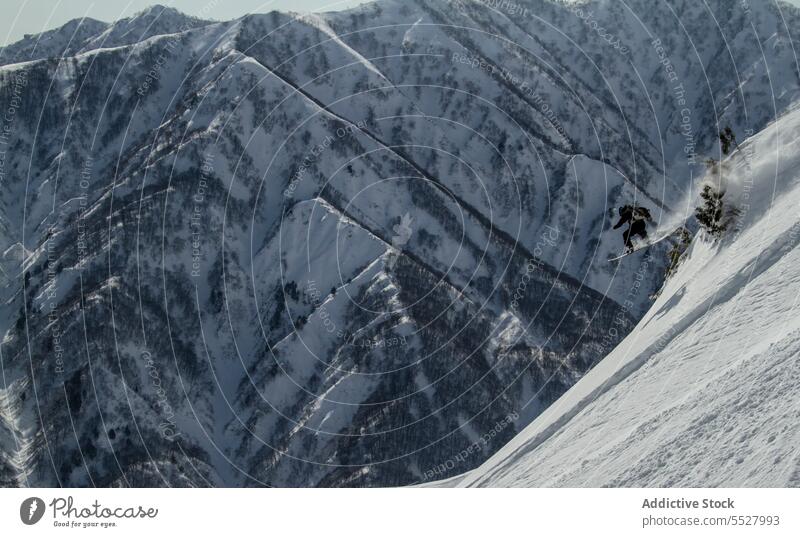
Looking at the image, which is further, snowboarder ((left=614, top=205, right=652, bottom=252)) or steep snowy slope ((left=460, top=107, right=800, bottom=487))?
snowboarder ((left=614, top=205, right=652, bottom=252))

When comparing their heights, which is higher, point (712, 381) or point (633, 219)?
point (633, 219)

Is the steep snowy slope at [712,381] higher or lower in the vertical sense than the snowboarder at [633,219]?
lower

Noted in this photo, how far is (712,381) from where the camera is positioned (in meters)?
25.2

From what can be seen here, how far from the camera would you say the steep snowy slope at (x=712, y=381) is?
74.6ft

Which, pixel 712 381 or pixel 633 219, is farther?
pixel 633 219

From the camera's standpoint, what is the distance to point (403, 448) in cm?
18125

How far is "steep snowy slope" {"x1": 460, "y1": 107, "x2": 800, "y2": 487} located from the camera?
22.7m

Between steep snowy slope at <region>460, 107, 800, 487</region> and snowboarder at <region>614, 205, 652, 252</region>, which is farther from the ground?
snowboarder at <region>614, 205, 652, 252</region>

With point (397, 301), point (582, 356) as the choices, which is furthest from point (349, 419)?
point (582, 356)

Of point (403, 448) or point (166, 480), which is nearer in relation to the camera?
point (166, 480)
